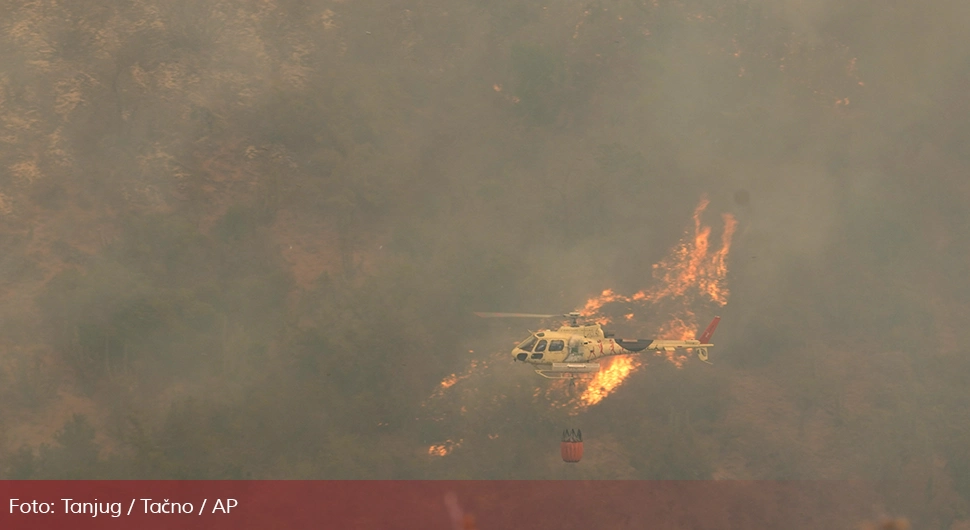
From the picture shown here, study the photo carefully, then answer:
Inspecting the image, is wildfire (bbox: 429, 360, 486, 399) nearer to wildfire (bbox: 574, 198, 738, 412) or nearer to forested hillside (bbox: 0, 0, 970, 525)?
forested hillside (bbox: 0, 0, 970, 525)

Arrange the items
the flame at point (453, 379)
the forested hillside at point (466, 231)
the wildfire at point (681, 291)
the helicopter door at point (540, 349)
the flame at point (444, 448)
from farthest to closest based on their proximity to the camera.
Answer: the wildfire at point (681, 291) → the flame at point (453, 379) → the forested hillside at point (466, 231) → the flame at point (444, 448) → the helicopter door at point (540, 349)

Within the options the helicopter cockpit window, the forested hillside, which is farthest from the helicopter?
the forested hillside

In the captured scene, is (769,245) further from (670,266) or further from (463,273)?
(463,273)

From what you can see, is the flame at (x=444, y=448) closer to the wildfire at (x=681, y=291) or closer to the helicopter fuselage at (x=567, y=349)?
the helicopter fuselage at (x=567, y=349)

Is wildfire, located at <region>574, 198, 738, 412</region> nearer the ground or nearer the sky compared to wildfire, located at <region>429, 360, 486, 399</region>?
nearer the sky

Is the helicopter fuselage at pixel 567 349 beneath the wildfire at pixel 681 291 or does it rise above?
beneath

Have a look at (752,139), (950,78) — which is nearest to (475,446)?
(752,139)

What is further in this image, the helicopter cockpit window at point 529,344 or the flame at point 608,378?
the flame at point 608,378

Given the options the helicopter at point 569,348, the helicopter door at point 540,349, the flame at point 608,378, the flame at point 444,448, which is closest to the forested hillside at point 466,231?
the flame at point 444,448
